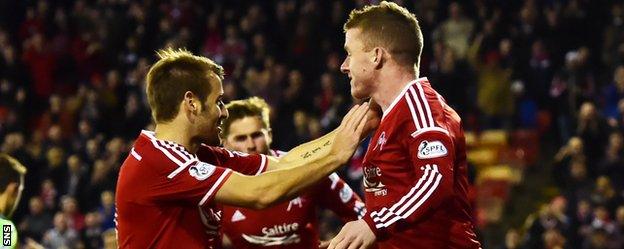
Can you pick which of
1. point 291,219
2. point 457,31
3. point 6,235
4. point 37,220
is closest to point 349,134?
point 291,219

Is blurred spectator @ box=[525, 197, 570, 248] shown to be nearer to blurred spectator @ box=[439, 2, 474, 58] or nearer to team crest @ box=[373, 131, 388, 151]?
blurred spectator @ box=[439, 2, 474, 58]

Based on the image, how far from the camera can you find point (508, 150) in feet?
47.2

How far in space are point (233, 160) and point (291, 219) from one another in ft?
3.42

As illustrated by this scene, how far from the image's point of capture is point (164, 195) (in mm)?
4945

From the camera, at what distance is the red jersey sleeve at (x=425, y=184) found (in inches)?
188

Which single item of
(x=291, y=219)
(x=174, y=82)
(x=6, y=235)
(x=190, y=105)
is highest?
(x=174, y=82)

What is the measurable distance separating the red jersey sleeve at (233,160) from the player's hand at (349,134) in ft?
2.52

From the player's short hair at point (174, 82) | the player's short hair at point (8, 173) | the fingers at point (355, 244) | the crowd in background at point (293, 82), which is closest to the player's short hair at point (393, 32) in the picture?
the player's short hair at point (174, 82)

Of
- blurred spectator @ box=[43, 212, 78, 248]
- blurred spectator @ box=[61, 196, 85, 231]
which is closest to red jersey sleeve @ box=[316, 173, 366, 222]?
blurred spectator @ box=[43, 212, 78, 248]

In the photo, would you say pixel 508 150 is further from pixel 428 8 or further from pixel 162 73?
pixel 162 73

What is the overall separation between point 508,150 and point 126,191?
9.97 m

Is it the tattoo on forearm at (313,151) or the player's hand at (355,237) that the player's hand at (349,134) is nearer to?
the player's hand at (355,237)

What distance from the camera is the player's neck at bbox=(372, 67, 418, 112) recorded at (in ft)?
17.0

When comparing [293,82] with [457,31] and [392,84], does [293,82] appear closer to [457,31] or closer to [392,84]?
[457,31]
